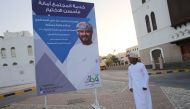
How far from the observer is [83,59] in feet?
24.0

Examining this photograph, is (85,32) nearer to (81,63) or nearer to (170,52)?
(81,63)

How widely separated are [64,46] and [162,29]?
2353cm

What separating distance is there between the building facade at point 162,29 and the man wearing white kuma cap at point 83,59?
19392 mm

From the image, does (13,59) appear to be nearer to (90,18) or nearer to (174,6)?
(174,6)

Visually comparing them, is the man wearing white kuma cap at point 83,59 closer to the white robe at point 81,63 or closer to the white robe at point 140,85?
the white robe at point 81,63

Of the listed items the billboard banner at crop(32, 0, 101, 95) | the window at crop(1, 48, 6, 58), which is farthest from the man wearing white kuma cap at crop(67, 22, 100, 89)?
the window at crop(1, 48, 6, 58)

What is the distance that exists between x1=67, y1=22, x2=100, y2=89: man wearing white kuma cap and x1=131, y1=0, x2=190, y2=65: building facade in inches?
763

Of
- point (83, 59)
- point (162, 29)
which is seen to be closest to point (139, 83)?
point (83, 59)

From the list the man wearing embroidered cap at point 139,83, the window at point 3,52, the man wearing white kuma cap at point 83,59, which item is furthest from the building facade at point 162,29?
the window at point 3,52

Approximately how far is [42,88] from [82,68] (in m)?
1.32

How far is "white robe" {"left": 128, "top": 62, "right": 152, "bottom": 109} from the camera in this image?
23.2 feet

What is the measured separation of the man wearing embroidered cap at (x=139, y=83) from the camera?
709cm

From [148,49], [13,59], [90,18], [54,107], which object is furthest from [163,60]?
[13,59]

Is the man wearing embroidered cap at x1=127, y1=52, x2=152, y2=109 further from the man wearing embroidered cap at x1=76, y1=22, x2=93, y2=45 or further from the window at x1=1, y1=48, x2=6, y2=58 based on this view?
the window at x1=1, y1=48, x2=6, y2=58
